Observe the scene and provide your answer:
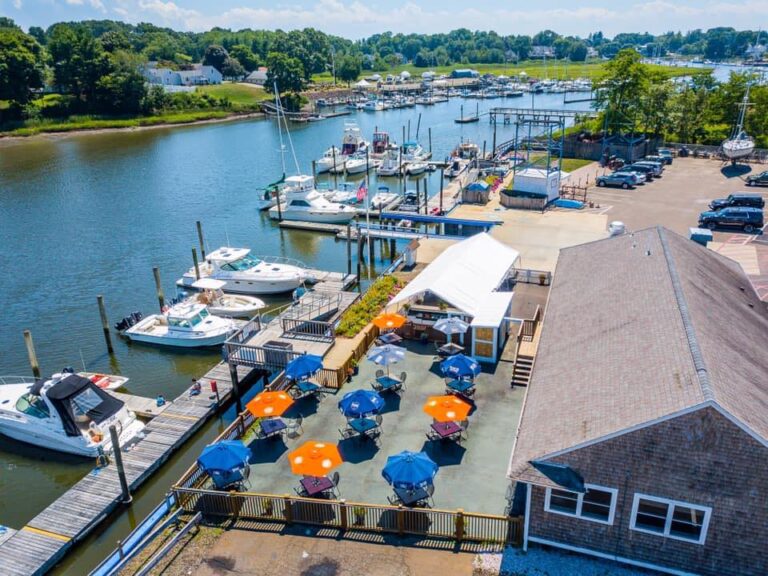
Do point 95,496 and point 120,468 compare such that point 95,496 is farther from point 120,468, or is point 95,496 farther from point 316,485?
point 316,485

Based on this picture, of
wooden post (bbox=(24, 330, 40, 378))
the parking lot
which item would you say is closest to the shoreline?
wooden post (bbox=(24, 330, 40, 378))

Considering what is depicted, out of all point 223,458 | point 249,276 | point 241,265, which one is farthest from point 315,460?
point 241,265

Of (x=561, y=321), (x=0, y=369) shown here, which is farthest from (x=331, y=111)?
(x=561, y=321)

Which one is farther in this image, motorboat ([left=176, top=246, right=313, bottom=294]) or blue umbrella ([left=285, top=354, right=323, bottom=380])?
motorboat ([left=176, top=246, right=313, bottom=294])

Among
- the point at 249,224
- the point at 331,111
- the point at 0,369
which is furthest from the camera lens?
the point at 331,111

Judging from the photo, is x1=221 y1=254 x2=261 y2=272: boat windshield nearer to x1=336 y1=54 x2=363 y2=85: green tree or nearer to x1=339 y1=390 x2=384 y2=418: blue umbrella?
x1=339 y1=390 x2=384 y2=418: blue umbrella

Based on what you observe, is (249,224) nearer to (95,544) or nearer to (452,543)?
(95,544)
